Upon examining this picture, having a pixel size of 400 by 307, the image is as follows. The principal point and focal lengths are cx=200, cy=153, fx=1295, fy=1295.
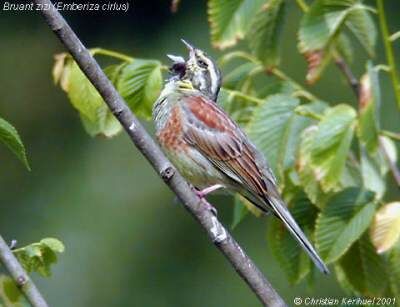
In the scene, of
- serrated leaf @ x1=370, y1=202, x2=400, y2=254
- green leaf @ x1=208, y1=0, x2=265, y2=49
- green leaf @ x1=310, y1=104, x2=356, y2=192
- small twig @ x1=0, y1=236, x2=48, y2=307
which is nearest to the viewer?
small twig @ x1=0, y1=236, x2=48, y2=307

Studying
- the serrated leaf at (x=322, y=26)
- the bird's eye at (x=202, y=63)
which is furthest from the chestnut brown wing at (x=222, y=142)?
the serrated leaf at (x=322, y=26)

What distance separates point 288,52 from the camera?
7.78 m

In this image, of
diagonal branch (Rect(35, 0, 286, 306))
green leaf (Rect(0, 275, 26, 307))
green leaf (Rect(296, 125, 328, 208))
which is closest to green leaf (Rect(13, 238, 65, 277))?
green leaf (Rect(0, 275, 26, 307))

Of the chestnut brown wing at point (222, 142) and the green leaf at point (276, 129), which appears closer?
the green leaf at point (276, 129)

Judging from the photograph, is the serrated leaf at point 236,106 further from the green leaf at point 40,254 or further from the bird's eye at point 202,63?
the green leaf at point 40,254

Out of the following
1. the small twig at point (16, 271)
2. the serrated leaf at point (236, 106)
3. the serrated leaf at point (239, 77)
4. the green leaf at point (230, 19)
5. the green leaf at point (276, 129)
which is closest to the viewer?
the small twig at point (16, 271)

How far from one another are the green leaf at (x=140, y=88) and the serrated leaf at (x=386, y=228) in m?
0.65

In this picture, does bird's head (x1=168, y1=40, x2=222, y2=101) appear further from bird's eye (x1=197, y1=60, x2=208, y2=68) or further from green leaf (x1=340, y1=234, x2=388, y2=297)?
green leaf (x1=340, y1=234, x2=388, y2=297)

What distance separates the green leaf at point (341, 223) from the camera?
120 inches

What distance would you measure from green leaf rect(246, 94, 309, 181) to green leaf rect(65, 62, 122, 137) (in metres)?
0.37

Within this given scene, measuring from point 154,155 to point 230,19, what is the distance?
0.82 m

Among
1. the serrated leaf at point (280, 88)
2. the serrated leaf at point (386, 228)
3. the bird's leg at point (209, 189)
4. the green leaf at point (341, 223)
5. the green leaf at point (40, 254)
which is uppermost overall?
the green leaf at point (40, 254)

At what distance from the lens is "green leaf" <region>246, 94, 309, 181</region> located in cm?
321

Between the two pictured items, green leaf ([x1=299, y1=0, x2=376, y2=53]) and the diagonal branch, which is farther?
green leaf ([x1=299, y1=0, x2=376, y2=53])
